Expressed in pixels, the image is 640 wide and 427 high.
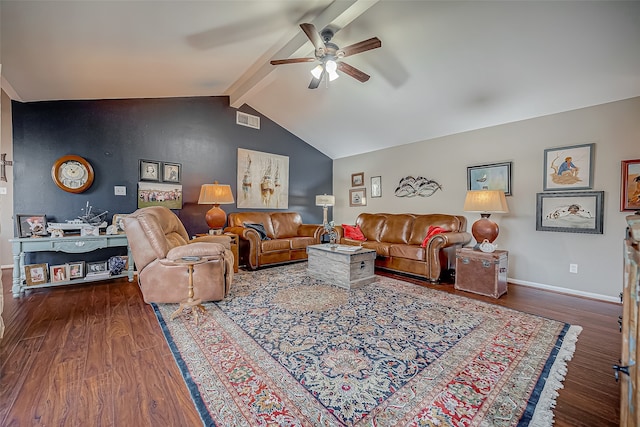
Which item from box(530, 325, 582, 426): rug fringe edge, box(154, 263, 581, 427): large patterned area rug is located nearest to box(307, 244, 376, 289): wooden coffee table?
box(154, 263, 581, 427): large patterned area rug

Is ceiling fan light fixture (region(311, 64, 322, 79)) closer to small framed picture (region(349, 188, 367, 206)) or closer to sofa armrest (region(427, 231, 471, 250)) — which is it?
sofa armrest (region(427, 231, 471, 250))

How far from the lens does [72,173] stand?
360 cm

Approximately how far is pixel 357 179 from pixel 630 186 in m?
4.09

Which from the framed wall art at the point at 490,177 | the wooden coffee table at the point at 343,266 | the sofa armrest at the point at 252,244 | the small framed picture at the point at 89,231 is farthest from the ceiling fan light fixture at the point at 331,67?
the small framed picture at the point at 89,231

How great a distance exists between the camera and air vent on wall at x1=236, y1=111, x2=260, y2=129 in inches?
204

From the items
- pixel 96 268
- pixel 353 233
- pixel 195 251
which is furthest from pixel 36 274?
pixel 353 233

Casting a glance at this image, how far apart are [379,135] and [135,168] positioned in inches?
166

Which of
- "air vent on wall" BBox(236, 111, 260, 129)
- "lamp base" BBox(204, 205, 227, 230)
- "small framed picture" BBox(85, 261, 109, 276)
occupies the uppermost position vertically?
"air vent on wall" BBox(236, 111, 260, 129)

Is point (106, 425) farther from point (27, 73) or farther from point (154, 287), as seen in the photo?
point (27, 73)

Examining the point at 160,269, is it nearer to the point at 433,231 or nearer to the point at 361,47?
the point at 361,47

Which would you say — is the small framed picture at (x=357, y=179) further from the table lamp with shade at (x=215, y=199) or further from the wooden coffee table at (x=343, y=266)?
the table lamp with shade at (x=215, y=199)

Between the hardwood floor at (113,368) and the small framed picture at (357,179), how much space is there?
3.75 meters

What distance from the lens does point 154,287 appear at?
263 cm

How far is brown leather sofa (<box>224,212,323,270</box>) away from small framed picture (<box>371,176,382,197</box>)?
1516 mm
